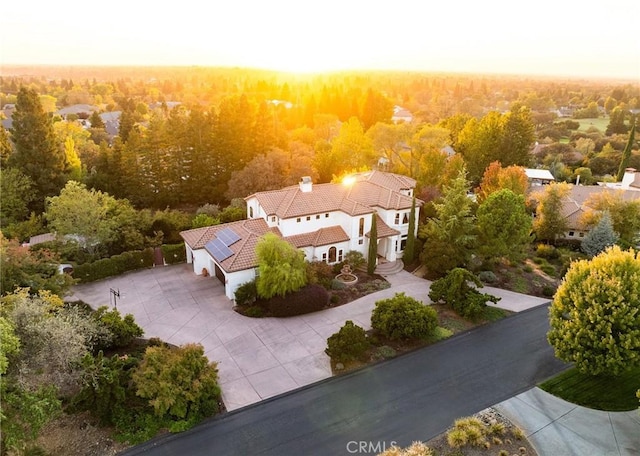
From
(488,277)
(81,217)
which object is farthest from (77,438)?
(488,277)

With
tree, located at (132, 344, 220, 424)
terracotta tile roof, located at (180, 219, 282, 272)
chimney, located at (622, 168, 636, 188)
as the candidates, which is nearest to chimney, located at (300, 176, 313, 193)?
terracotta tile roof, located at (180, 219, 282, 272)

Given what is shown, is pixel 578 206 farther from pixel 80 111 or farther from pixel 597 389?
pixel 80 111

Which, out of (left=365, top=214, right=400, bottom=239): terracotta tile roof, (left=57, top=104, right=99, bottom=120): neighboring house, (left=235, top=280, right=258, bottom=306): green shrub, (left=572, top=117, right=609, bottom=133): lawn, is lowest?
(left=235, top=280, right=258, bottom=306): green shrub

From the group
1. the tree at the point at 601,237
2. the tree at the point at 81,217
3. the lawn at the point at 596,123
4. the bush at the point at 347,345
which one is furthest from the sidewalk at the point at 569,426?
the lawn at the point at 596,123

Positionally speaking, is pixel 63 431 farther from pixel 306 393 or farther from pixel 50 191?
pixel 50 191

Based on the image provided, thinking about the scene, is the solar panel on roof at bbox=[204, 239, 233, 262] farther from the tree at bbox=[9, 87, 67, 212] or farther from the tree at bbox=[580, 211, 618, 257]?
the tree at bbox=[580, 211, 618, 257]

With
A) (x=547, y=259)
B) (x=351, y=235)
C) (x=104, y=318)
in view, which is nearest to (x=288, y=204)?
(x=351, y=235)

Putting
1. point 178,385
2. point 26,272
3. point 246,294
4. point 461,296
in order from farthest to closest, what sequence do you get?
point 246,294
point 461,296
point 26,272
point 178,385
